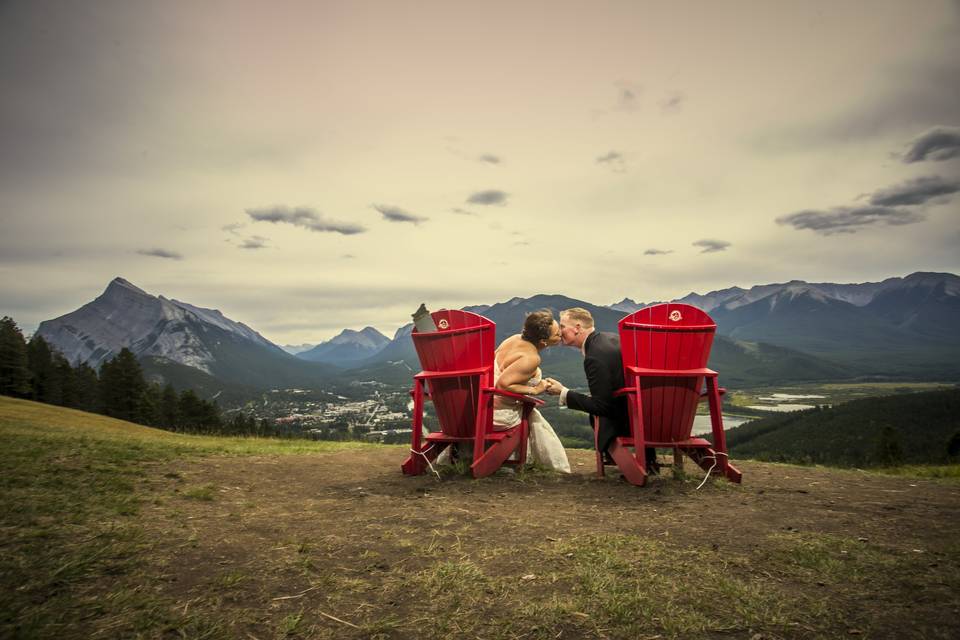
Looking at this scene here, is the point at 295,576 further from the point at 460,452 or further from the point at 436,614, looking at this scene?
the point at 460,452

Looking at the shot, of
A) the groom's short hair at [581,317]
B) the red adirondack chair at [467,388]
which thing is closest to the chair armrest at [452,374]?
the red adirondack chair at [467,388]

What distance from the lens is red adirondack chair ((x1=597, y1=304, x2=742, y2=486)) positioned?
21.3ft

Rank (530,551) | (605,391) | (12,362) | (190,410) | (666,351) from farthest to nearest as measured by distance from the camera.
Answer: (190,410) < (12,362) < (605,391) < (666,351) < (530,551)

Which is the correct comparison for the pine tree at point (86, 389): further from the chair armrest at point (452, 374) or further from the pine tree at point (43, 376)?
the chair armrest at point (452, 374)

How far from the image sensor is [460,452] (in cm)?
787

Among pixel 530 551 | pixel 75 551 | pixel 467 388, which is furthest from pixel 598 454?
pixel 75 551

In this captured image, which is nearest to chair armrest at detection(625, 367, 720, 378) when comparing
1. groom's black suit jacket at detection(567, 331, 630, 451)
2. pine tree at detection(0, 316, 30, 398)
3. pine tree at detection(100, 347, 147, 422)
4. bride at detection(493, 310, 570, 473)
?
groom's black suit jacket at detection(567, 331, 630, 451)

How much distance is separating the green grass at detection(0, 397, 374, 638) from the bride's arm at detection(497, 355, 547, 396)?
3.97 metres

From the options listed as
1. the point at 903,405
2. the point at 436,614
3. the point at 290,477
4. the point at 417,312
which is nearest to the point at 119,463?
the point at 290,477

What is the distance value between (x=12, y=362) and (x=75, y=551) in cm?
6421

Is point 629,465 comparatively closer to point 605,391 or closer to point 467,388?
point 605,391

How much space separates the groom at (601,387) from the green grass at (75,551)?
454 centimetres

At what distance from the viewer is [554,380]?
707 centimetres

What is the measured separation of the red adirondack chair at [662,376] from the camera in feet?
21.3
